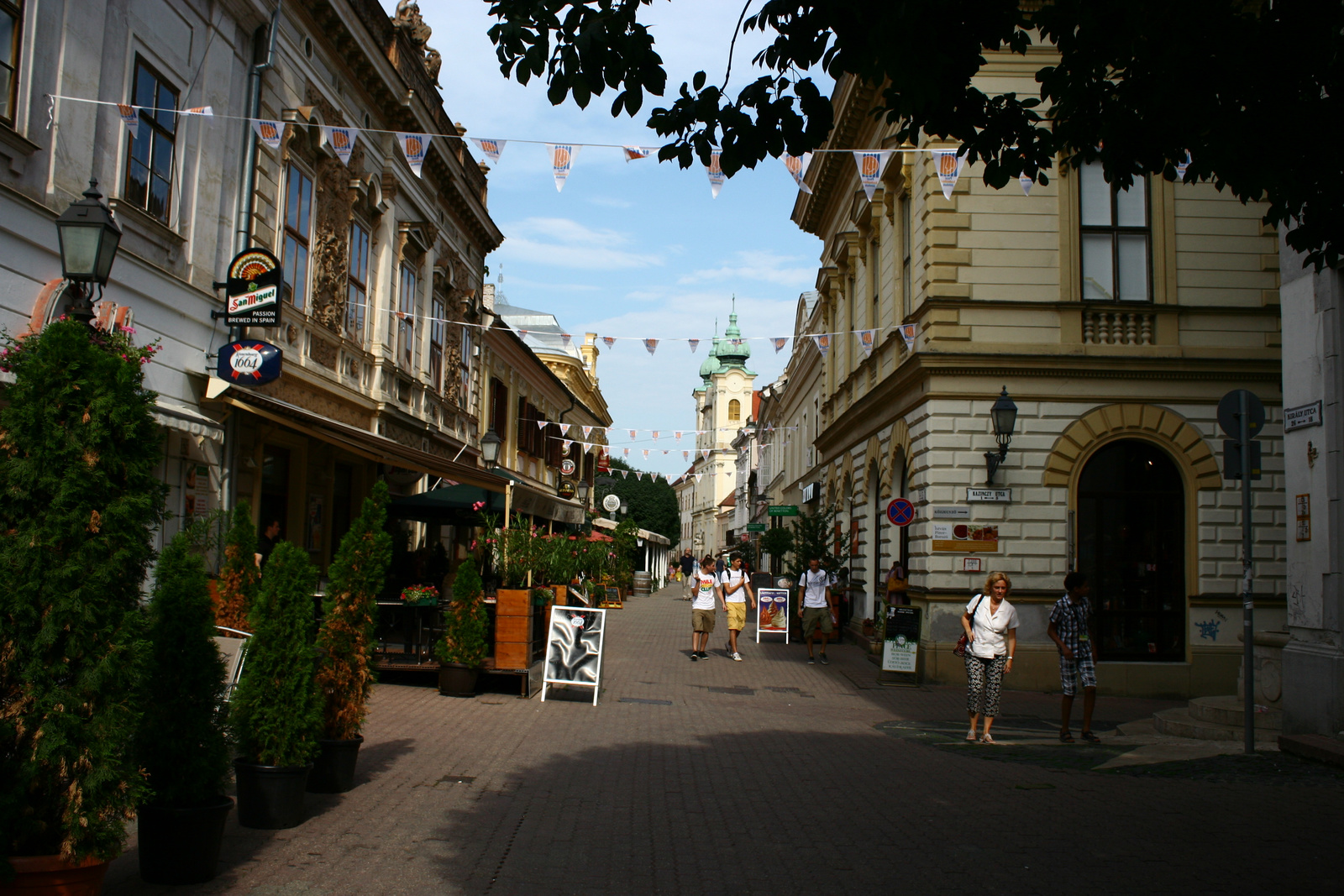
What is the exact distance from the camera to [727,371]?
103 metres

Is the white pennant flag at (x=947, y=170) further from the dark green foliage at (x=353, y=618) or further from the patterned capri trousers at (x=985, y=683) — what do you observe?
the dark green foliage at (x=353, y=618)

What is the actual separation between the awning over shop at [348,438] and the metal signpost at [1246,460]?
10.3m

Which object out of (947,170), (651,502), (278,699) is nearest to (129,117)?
(278,699)

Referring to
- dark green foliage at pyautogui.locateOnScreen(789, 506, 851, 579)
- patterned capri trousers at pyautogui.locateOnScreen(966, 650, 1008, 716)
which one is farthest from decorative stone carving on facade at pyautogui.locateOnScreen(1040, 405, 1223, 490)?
dark green foliage at pyautogui.locateOnScreen(789, 506, 851, 579)

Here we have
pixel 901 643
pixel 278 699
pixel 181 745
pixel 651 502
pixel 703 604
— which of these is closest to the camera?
pixel 181 745

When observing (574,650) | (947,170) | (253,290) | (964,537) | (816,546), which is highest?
(947,170)

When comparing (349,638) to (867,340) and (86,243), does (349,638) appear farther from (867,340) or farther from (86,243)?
(867,340)

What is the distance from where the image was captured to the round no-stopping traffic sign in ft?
54.6

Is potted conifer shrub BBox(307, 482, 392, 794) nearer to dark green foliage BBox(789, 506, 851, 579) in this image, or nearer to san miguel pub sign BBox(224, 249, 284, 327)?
san miguel pub sign BBox(224, 249, 284, 327)

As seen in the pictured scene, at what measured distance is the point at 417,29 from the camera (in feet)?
72.3

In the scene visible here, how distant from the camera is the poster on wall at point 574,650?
1277 cm

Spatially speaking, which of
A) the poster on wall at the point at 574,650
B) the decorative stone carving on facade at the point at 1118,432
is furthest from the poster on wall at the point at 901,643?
the poster on wall at the point at 574,650

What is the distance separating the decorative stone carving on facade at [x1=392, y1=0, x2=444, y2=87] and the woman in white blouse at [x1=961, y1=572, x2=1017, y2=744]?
53.0 ft

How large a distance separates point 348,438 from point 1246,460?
34.9ft
